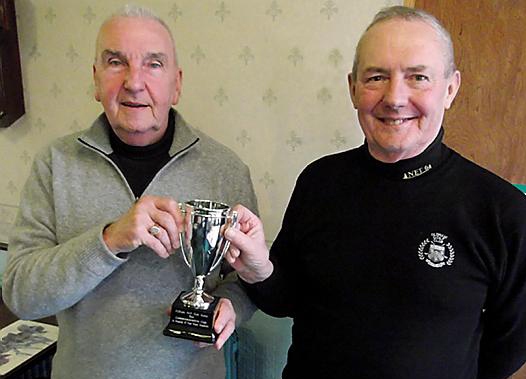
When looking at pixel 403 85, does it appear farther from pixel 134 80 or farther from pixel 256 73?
pixel 256 73

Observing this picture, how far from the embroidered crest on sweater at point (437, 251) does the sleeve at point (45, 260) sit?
0.61 m

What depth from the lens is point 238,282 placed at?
4.08 ft

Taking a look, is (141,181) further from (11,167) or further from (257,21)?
(11,167)

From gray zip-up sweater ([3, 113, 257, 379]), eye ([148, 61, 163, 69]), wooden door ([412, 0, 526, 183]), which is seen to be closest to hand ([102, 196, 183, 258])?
gray zip-up sweater ([3, 113, 257, 379])

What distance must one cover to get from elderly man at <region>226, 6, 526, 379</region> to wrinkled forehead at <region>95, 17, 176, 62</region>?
1.35ft

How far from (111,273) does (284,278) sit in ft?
1.28

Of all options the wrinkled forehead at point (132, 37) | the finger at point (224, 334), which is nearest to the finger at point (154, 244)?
the finger at point (224, 334)

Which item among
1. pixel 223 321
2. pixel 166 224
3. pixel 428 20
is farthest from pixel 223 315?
pixel 428 20

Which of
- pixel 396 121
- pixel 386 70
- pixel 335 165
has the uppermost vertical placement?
pixel 386 70

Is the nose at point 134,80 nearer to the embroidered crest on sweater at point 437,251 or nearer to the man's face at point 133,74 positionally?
the man's face at point 133,74

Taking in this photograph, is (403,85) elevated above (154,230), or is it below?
above

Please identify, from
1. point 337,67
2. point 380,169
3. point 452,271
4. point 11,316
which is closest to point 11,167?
point 11,316

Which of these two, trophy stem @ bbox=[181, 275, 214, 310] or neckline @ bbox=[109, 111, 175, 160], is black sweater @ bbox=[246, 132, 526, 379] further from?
neckline @ bbox=[109, 111, 175, 160]

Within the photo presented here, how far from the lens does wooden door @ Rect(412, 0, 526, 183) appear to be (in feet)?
4.66
